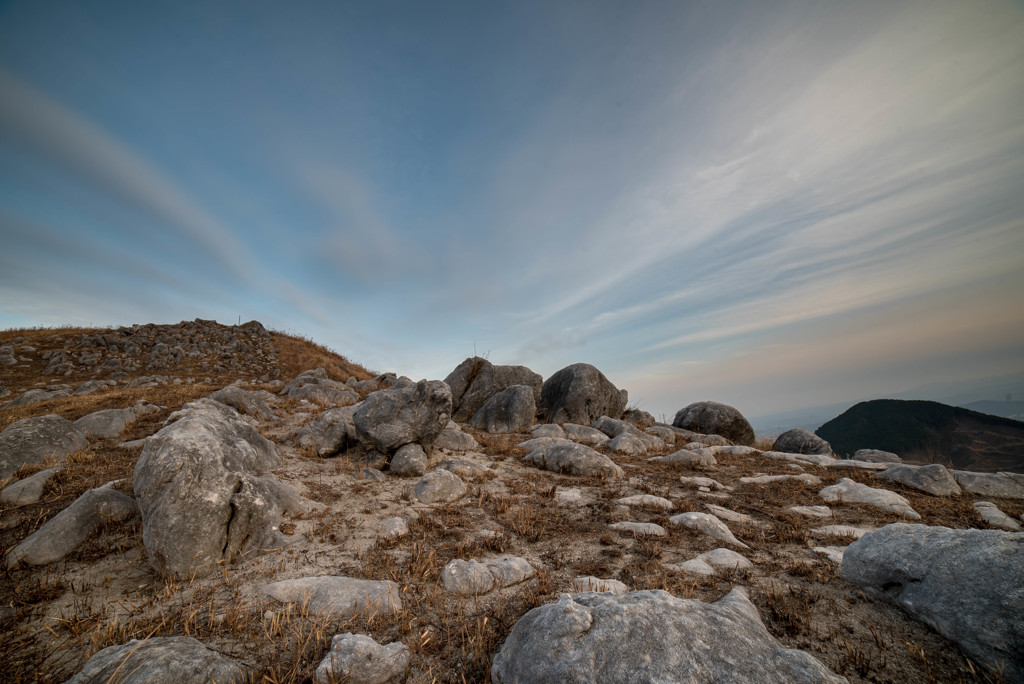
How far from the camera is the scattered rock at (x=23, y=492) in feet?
24.8

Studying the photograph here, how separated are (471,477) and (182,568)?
6.73 meters

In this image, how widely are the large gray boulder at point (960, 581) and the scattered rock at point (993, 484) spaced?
9.01 m

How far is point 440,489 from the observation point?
9.33 meters

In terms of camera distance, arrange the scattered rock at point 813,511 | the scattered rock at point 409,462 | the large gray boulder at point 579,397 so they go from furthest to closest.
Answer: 1. the large gray boulder at point 579,397
2. the scattered rock at point 409,462
3. the scattered rock at point 813,511

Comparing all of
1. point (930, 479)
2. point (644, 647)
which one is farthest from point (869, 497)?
point (644, 647)

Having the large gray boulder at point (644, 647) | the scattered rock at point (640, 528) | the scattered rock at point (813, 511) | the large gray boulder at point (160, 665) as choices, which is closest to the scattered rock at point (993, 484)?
the scattered rock at point (813, 511)

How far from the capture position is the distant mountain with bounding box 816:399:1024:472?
2153cm

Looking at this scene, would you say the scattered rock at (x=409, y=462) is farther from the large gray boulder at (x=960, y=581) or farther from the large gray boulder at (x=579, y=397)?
the large gray boulder at (x=579, y=397)

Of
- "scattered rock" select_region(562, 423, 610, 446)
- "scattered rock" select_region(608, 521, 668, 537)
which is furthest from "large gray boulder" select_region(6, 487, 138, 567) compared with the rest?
"scattered rock" select_region(562, 423, 610, 446)

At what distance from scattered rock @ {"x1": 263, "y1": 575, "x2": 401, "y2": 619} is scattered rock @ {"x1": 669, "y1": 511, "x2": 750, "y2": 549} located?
566 cm

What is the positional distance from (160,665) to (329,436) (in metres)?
10.1

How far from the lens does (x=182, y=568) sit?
5.41 meters

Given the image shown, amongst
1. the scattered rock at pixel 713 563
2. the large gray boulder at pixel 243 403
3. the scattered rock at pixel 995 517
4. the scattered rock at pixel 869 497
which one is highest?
the large gray boulder at pixel 243 403

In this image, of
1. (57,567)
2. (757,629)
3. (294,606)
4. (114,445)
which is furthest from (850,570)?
(114,445)
